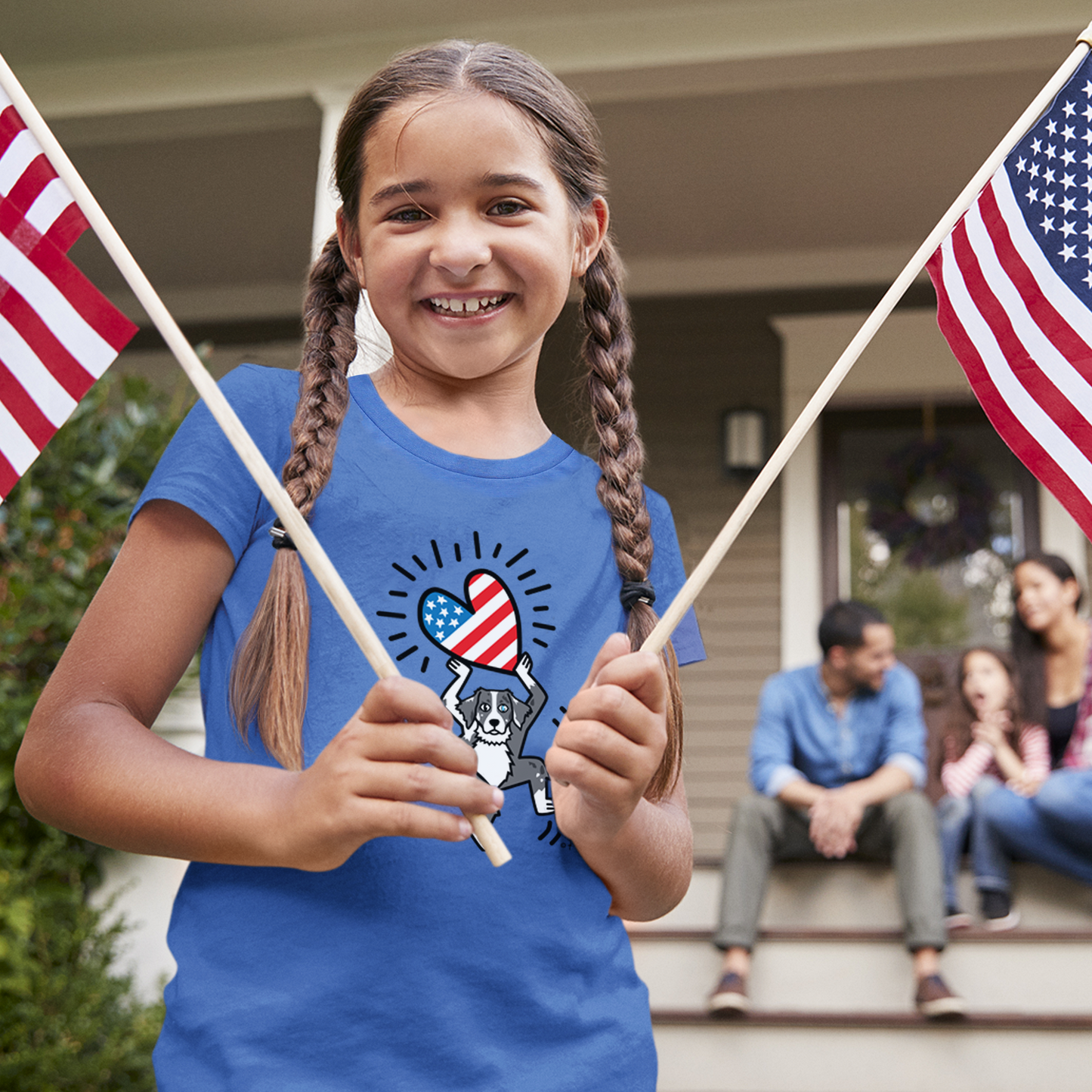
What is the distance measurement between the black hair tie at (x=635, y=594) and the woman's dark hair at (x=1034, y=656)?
413 cm

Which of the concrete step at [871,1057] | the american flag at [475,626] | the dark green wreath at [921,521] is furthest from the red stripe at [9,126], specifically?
the dark green wreath at [921,521]

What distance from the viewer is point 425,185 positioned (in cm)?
109

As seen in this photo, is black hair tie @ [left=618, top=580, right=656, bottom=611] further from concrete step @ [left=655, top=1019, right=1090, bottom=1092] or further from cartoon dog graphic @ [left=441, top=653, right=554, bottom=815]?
concrete step @ [left=655, top=1019, right=1090, bottom=1092]

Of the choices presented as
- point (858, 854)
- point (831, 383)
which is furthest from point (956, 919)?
point (831, 383)

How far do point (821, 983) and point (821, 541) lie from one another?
277 centimetres

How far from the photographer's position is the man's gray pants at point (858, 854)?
13.7 ft

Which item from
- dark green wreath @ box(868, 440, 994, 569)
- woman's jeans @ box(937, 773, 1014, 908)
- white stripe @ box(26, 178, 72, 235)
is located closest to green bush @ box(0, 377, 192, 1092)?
white stripe @ box(26, 178, 72, 235)

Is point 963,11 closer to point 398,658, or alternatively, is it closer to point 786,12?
point 786,12

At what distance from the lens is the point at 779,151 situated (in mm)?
5527

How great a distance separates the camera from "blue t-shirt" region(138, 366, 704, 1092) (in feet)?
3.16

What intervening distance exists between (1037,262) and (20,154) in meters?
1.28

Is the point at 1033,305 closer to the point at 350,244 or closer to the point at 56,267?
the point at 350,244

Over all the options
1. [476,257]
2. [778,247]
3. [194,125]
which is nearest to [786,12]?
[778,247]

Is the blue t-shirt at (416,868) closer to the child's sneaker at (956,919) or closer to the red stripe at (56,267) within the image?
the red stripe at (56,267)
